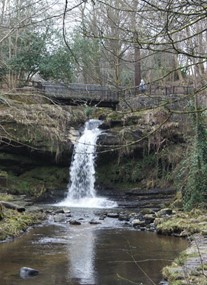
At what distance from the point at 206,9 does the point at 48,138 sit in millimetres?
17524

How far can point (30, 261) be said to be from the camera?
839 centimetres

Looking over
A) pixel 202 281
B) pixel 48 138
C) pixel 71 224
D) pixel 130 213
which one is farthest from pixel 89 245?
pixel 48 138

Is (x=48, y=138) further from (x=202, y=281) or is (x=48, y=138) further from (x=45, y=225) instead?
(x=202, y=281)

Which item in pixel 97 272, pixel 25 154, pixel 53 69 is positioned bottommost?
pixel 97 272

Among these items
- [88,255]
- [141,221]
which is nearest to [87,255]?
[88,255]

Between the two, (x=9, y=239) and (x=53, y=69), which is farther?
(x=53, y=69)

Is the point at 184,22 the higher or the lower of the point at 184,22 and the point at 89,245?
the higher

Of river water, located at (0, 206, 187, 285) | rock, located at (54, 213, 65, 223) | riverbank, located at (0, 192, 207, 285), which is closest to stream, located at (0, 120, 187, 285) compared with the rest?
river water, located at (0, 206, 187, 285)

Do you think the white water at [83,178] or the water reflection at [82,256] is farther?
the white water at [83,178]

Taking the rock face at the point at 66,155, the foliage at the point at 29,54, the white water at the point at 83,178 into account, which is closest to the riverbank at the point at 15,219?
the white water at the point at 83,178

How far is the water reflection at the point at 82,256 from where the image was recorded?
7.38 meters

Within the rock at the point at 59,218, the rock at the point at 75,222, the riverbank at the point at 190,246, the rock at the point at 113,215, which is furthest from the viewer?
the rock at the point at 113,215

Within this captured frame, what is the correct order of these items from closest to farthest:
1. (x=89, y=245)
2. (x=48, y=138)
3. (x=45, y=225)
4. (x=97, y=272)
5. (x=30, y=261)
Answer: (x=97, y=272) < (x=30, y=261) < (x=89, y=245) < (x=45, y=225) < (x=48, y=138)

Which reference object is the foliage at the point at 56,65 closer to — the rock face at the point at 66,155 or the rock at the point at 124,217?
the rock face at the point at 66,155
